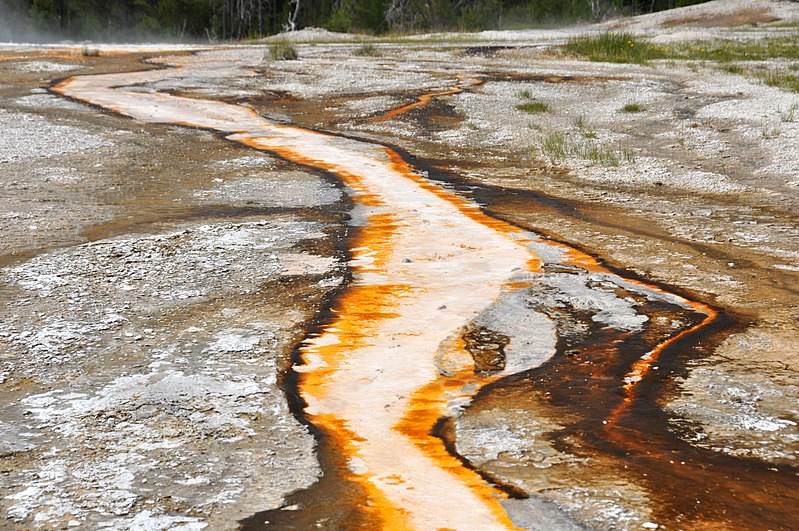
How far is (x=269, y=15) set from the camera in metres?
34.8

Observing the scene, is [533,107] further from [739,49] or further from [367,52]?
[367,52]

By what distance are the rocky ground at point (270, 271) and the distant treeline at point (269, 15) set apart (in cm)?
1887

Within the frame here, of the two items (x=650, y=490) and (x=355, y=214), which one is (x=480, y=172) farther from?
(x=650, y=490)

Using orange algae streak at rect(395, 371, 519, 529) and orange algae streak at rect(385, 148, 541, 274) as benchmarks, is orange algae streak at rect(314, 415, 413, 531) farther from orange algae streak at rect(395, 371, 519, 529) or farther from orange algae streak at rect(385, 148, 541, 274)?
orange algae streak at rect(385, 148, 541, 274)

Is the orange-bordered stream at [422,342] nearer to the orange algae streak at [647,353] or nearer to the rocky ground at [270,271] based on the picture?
the orange algae streak at [647,353]

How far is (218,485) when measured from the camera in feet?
7.43

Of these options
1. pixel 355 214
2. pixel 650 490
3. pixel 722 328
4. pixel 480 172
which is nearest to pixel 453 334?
pixel 722 328

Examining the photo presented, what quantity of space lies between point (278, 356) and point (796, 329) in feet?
6.05

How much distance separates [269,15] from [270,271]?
Result: 32.3 meters

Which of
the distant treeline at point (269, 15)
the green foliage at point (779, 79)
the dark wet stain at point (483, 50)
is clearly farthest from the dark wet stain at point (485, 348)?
the distant treeline at point (269, 15)

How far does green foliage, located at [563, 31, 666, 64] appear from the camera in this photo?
46.1ft

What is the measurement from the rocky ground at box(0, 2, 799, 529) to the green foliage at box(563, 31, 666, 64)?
12.6ft

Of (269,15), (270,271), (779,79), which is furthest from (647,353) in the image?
(269,15)

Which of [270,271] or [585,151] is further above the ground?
[585,151]
